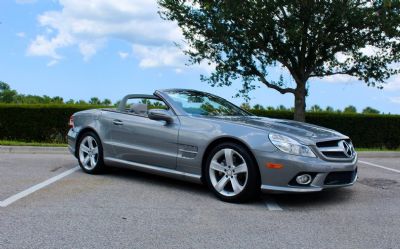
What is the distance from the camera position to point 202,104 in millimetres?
7016

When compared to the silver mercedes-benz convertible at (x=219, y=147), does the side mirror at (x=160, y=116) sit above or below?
above

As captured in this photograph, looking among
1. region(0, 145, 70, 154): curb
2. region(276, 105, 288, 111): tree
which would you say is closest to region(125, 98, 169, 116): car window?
region(0, 145, 70, 154): curb

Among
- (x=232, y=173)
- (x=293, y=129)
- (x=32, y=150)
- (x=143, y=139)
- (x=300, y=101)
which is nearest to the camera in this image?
(x=232, y=173)

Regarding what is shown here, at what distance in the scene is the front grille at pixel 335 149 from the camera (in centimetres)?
580

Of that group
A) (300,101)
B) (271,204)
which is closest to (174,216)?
(271,204)

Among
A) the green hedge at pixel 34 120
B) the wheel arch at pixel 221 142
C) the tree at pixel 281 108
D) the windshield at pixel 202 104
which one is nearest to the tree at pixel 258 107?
the tree at pixel 281 108

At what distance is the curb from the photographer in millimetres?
11633

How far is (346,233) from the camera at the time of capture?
15.4 feet

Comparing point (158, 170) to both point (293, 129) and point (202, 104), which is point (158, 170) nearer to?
point (202, 104)

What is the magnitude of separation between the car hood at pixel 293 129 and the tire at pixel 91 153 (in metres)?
2.20

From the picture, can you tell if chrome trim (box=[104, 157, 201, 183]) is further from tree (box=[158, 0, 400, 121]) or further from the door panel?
tree (box=[158, 0, 400, 121])

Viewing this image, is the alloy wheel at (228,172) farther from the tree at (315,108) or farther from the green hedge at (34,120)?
the tree at (315,108)

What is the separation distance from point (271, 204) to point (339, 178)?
871 mm

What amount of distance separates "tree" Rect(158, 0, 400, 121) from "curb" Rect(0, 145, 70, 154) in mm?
5270
